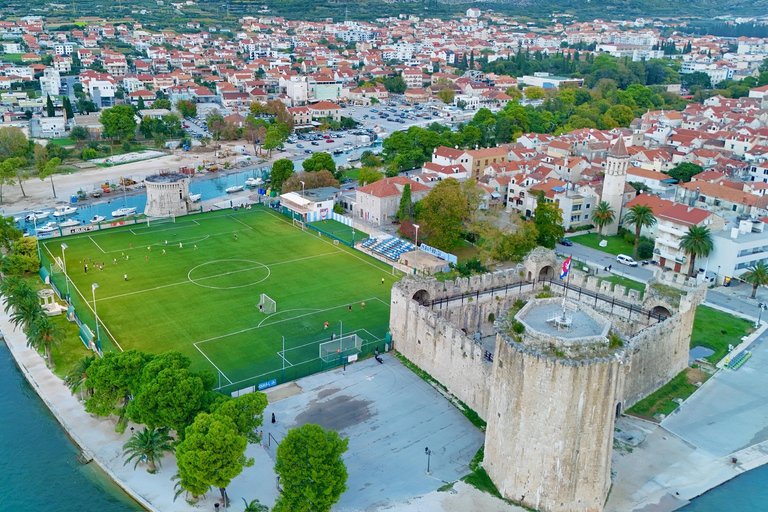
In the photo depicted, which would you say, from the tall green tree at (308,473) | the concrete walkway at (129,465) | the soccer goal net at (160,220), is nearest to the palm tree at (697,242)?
the concrete walkway at (129,465)

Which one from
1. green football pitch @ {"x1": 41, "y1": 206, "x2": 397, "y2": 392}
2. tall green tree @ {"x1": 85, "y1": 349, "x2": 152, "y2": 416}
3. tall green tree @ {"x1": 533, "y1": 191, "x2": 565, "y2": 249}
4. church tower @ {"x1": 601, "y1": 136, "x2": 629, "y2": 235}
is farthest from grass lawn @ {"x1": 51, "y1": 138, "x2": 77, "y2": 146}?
tall green tree @ {"x1": 85, "y1": 349, "x2": 152, "y2": 416}

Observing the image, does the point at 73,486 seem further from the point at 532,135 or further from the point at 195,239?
the point at 532,135

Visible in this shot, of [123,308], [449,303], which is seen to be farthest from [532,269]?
[123,308]

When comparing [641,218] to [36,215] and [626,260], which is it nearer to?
[626,260]

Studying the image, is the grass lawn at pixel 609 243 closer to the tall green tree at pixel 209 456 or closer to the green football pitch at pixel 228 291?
the green football pitch at pixel 228 291

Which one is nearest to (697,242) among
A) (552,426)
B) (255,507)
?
(552,426)

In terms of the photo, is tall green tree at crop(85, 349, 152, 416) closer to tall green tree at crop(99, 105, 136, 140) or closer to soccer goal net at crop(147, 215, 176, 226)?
soccer goal net at crop(147, 215, 176, 226)
